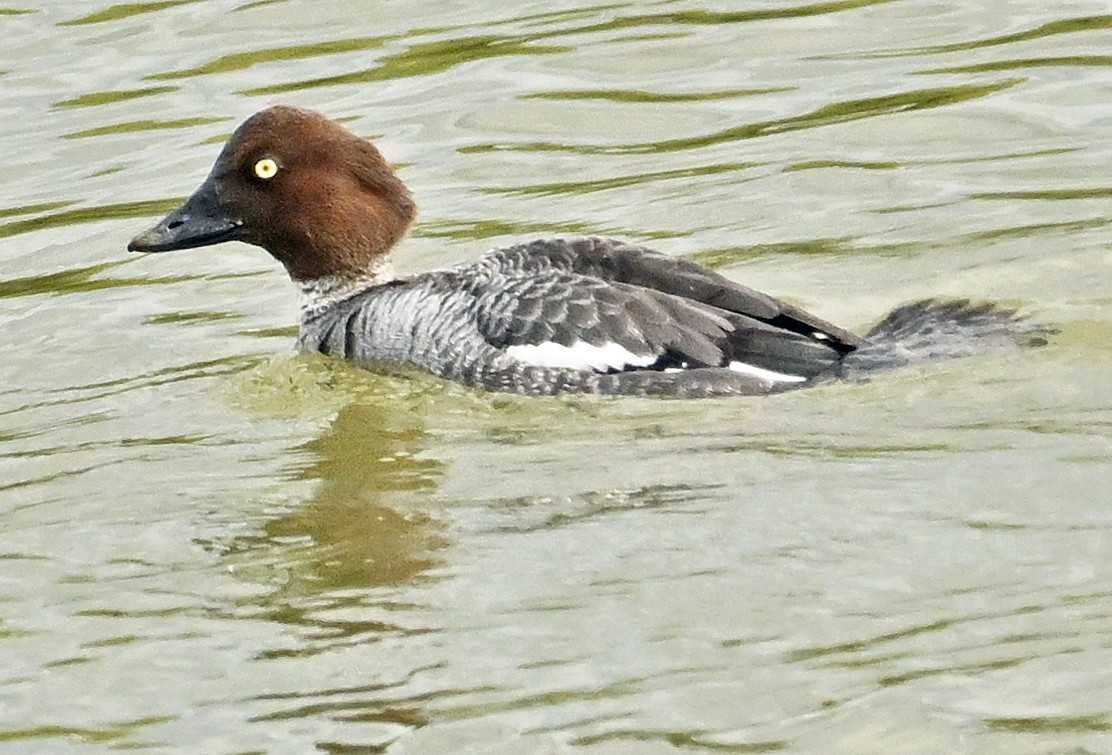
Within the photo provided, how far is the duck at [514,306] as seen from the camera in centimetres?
776

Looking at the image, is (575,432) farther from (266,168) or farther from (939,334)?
(266,168)

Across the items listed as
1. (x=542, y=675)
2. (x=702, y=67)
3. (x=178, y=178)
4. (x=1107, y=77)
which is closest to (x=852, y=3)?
(x=702, y=67)

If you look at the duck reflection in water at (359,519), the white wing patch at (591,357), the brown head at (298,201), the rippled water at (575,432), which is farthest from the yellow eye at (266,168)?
the white wing patch at (591,357)

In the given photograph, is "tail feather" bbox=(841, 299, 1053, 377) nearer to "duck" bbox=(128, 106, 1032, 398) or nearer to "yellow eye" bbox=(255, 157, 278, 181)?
"duck" bbox=(128, 106, 1032, 398)

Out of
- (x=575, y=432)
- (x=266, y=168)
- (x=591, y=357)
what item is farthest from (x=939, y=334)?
(x=266, y=168)

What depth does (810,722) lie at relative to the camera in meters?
5.03

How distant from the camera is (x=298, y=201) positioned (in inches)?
352

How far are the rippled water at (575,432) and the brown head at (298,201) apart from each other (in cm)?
52

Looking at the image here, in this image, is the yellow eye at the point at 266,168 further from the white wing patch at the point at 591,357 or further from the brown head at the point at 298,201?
the white wing patch at the point at 591,357

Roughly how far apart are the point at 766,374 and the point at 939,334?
748mm

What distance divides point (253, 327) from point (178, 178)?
2.18 metres

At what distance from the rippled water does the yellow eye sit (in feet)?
2.65

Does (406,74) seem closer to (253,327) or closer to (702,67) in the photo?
(702,67)

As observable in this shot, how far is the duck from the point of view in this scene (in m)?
7.76
